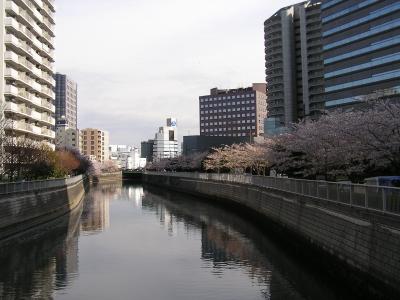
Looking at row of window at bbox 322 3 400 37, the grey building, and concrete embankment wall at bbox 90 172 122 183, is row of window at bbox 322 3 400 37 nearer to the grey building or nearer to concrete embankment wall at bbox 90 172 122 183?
the grey building

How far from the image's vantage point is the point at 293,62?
145 metres

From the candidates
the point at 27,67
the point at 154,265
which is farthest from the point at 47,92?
the point at 154,265

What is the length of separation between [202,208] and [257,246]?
92.2 ft

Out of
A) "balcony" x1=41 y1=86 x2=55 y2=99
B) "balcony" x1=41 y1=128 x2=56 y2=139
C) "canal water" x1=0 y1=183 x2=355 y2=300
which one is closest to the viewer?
"canal water" x1=0 y1=183 x2=355 y2=300

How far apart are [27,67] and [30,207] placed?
43491 mm

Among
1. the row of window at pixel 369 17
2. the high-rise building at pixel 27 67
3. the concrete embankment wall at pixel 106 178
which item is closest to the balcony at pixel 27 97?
the high-rise building at pixel 27 67

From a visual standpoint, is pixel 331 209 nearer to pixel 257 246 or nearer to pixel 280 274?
pixel 280 274

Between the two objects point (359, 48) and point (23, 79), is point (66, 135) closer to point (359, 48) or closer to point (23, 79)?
point (23, 79)

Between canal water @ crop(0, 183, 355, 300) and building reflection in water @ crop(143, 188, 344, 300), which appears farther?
building reflection in water @ crop(143, 188, 344, 300)

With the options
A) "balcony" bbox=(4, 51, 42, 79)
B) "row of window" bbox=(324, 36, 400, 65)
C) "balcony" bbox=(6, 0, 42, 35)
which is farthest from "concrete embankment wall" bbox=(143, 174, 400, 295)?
"row of window" bbox=(324, 36, 400, 65)

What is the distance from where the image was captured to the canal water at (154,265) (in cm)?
1953

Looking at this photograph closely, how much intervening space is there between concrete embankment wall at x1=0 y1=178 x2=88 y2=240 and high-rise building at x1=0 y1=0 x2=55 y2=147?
13610mm

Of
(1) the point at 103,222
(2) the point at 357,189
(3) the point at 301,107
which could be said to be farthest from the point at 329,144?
(3) the point at 301,107

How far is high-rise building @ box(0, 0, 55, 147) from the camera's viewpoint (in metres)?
70.4
